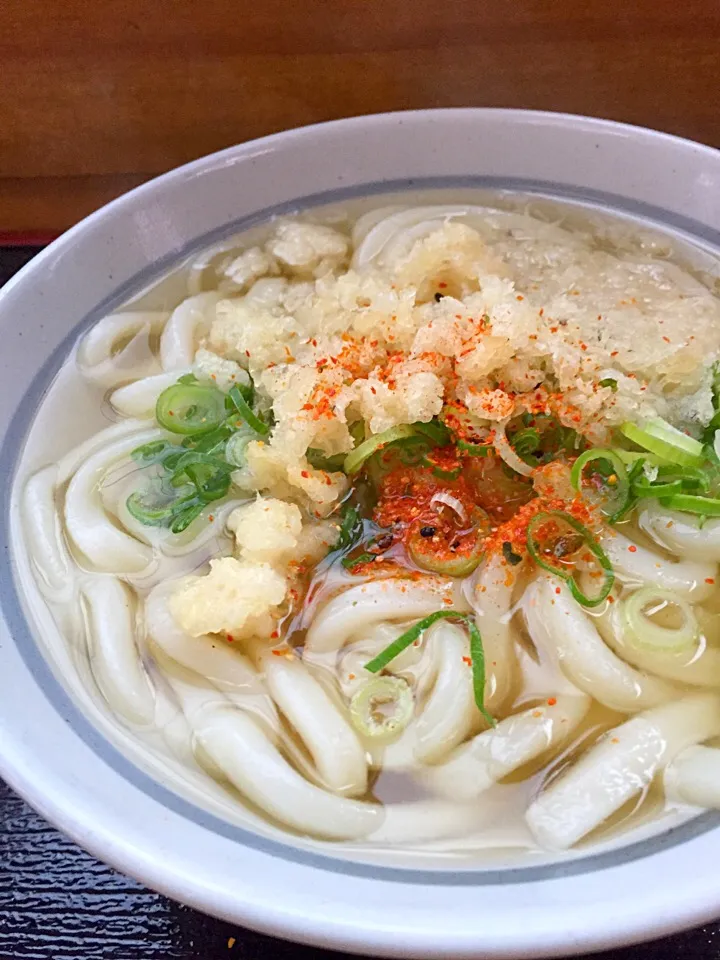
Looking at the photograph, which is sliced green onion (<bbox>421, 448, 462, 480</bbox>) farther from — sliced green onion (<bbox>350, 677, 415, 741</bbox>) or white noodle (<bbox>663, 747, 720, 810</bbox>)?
white noodle (<bbox>663, 747, 720, 810</bbox>)

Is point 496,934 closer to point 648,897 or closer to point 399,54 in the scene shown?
point 648,897

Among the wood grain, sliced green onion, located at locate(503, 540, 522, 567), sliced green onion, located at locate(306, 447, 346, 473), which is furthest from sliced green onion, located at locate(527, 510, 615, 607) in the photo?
the wood grain

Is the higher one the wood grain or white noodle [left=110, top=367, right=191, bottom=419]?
the wood grain

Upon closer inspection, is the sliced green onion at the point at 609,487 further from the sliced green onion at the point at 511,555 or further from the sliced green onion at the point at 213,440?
the sliced green onion at the point at 213,440

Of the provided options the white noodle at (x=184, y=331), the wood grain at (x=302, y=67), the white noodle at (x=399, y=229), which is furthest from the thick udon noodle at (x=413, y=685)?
the wood grain at (x=302, y=67)

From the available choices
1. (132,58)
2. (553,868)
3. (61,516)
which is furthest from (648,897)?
(132,58)

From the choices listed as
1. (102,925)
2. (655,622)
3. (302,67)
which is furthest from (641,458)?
(302,67)

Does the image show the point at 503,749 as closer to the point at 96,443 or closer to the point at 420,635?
the point at 420,635
